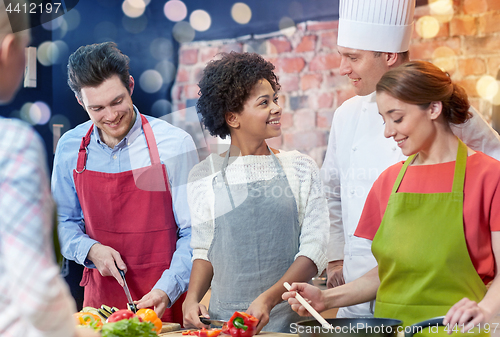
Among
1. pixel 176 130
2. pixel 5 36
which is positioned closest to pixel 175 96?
pixel 176 130

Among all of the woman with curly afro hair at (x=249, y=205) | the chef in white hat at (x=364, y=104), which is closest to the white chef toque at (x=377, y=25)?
the chef in white hat at (x=364, y=104)

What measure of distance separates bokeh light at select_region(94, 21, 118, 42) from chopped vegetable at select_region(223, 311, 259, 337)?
3.43ft

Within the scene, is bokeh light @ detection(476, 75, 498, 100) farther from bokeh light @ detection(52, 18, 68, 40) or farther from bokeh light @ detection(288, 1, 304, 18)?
bokeh light @ detection(52, 18, 68, 40)

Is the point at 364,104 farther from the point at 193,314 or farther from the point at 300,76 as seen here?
the point at 193,314

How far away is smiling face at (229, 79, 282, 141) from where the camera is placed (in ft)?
5.13

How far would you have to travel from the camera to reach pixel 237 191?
1576mm

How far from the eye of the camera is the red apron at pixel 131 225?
157cm

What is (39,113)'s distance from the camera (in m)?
1.67

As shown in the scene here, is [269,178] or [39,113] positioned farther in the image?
[39,113]

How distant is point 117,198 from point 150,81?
43cm

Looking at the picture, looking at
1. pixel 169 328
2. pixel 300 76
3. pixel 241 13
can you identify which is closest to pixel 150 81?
pixel 241 13

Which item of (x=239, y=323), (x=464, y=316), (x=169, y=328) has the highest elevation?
(x=464, y=316)

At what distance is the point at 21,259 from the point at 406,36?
4.42 ft

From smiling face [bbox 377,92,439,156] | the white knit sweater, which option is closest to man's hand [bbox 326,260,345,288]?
the white knit sweater
